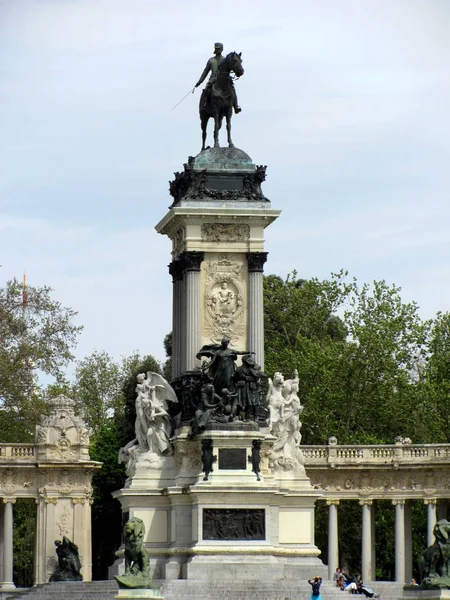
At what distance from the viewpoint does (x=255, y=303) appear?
59906mm

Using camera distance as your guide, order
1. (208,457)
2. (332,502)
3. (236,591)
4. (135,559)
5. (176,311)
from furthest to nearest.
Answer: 1. (332,502)
2. (176,311)
3. (208,457)
4. (236,591)
5. (135,559)

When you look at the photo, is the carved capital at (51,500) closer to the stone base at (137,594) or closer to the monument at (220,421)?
the monument at (220,421)

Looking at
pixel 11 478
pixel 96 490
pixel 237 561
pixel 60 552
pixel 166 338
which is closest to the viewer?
pixel 237 561

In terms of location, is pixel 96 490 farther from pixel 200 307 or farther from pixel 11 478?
pixel 200 307

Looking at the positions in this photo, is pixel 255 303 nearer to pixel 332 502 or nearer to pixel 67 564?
pixel 67 564

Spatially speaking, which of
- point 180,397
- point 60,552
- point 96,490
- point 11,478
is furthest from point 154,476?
point 96,490

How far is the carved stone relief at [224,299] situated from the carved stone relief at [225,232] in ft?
1.66

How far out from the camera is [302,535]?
194ft

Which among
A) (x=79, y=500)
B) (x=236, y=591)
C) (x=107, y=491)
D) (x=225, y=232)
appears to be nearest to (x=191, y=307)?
(x=225, y=232)

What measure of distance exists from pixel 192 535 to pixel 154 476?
236cm

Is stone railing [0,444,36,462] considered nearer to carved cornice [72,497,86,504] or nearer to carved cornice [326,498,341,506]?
carved cornice [72,497,86,504]

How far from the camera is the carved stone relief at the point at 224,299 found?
2350 inches

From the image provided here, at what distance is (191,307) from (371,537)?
1994 cm

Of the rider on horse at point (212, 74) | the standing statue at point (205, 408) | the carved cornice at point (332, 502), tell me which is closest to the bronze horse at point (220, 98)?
the rider on horse at point (212, 74)
